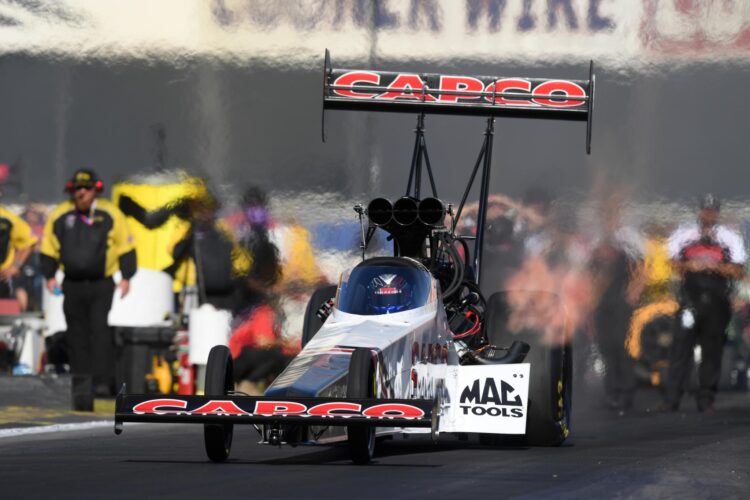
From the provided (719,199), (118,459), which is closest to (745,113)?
(719,199)

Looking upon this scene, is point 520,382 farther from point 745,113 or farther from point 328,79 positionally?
point 745,113

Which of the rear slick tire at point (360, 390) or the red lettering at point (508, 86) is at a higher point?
the red lettering at point (508, 86)

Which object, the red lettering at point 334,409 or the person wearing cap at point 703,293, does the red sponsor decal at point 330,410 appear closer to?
the red lettering at point 334,409

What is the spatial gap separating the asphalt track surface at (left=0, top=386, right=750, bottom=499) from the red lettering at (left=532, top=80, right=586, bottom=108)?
2.52 meters

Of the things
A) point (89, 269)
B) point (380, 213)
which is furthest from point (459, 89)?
point (89, 269)

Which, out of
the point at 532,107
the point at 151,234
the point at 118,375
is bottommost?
the point at 118,375

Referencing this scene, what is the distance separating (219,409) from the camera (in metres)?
9.72

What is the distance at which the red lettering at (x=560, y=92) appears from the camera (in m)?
13.4

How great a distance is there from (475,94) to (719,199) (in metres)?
5.80

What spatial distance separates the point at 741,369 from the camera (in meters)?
18.9

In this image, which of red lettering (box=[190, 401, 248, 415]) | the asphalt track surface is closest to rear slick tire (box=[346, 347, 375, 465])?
the asphalt track surface

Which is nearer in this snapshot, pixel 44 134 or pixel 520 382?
pixel 520 382

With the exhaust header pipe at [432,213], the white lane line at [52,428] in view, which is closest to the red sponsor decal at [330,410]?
the exhaust header pipe at [432,213]

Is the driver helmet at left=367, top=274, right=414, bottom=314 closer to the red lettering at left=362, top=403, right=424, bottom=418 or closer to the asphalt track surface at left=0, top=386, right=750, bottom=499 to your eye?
the asphalt track surface at left=0, top=386, right=750, bottom=499
